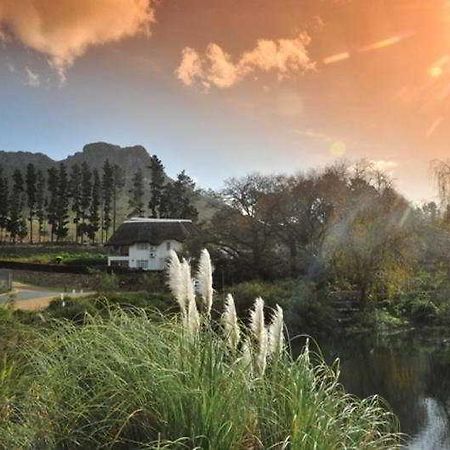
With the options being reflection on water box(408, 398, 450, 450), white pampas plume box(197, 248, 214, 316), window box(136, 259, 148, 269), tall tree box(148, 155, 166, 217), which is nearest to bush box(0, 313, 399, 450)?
white pampas plume box(197, 248, 214, 316)

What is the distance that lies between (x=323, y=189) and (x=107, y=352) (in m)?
31.2

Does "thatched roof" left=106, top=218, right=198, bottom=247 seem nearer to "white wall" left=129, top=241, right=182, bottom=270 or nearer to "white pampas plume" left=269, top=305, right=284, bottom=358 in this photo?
"white wall" left=129, top=241, right=182, bottom=270

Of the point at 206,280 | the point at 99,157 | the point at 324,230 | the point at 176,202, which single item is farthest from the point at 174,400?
the point at 99,157

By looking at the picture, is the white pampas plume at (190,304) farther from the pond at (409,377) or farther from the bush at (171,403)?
the pond at (409,377)

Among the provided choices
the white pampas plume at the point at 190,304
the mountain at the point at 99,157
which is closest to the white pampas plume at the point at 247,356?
the white pampas plume at the point at 190,304

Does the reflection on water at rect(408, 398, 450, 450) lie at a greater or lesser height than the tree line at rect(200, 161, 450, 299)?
lesser

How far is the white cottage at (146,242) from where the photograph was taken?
5122 cm

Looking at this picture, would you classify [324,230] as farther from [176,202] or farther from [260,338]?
[176,202]

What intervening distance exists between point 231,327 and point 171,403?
1.16 m

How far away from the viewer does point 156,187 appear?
2886 inches

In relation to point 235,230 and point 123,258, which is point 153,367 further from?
point 123,258

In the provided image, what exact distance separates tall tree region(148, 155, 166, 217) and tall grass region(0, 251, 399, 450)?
221ft

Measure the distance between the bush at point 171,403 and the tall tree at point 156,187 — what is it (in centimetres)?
6738

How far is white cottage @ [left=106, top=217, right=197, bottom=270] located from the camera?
168 ft
